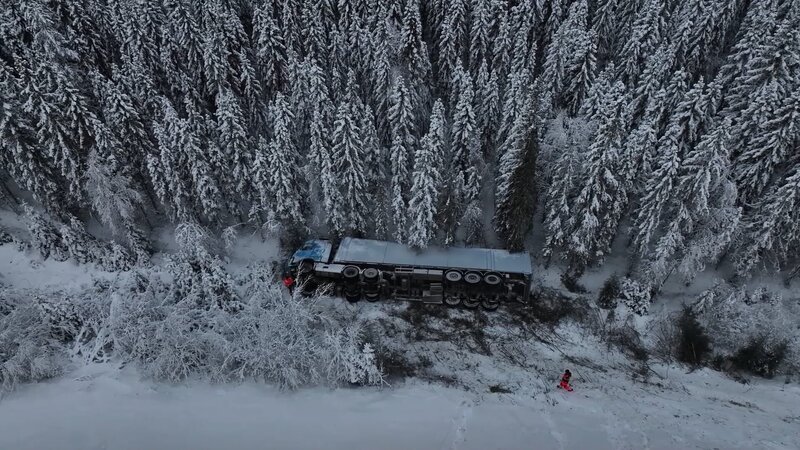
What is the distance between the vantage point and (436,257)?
30.3 metres

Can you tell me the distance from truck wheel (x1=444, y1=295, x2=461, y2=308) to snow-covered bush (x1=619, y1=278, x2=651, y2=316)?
37.7 ft

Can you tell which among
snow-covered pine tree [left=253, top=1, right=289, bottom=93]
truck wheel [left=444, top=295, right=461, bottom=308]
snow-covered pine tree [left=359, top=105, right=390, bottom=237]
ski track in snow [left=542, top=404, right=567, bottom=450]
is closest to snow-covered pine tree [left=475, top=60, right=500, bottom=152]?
snow-covered pine tree [left=359, top=105, right=390, bottom=237]

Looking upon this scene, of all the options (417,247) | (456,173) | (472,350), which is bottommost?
(472,350)

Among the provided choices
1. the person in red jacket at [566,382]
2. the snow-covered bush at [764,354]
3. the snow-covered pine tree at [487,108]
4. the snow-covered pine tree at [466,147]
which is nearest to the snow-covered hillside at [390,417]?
the person in red jacket at [566,382]

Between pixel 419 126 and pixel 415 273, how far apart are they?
574 inches

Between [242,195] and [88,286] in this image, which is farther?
[242,195]

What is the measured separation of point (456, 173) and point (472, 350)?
12913mm

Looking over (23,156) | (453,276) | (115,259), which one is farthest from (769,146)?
(23,156)

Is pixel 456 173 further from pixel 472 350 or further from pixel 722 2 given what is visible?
pixel 722 2

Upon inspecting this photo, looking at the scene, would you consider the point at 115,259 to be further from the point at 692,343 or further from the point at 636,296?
the point at 692,343

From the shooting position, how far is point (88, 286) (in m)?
30.2

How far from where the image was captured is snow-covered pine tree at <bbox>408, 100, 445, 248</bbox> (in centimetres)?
2803

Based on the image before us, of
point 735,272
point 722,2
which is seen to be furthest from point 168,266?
point 722,2

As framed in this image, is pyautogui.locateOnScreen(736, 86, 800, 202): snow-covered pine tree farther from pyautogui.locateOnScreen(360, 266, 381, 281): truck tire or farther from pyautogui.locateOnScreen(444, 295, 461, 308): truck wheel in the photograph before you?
pyautogui.locateOnScreen(360, 266, 381, 281): truck tire
